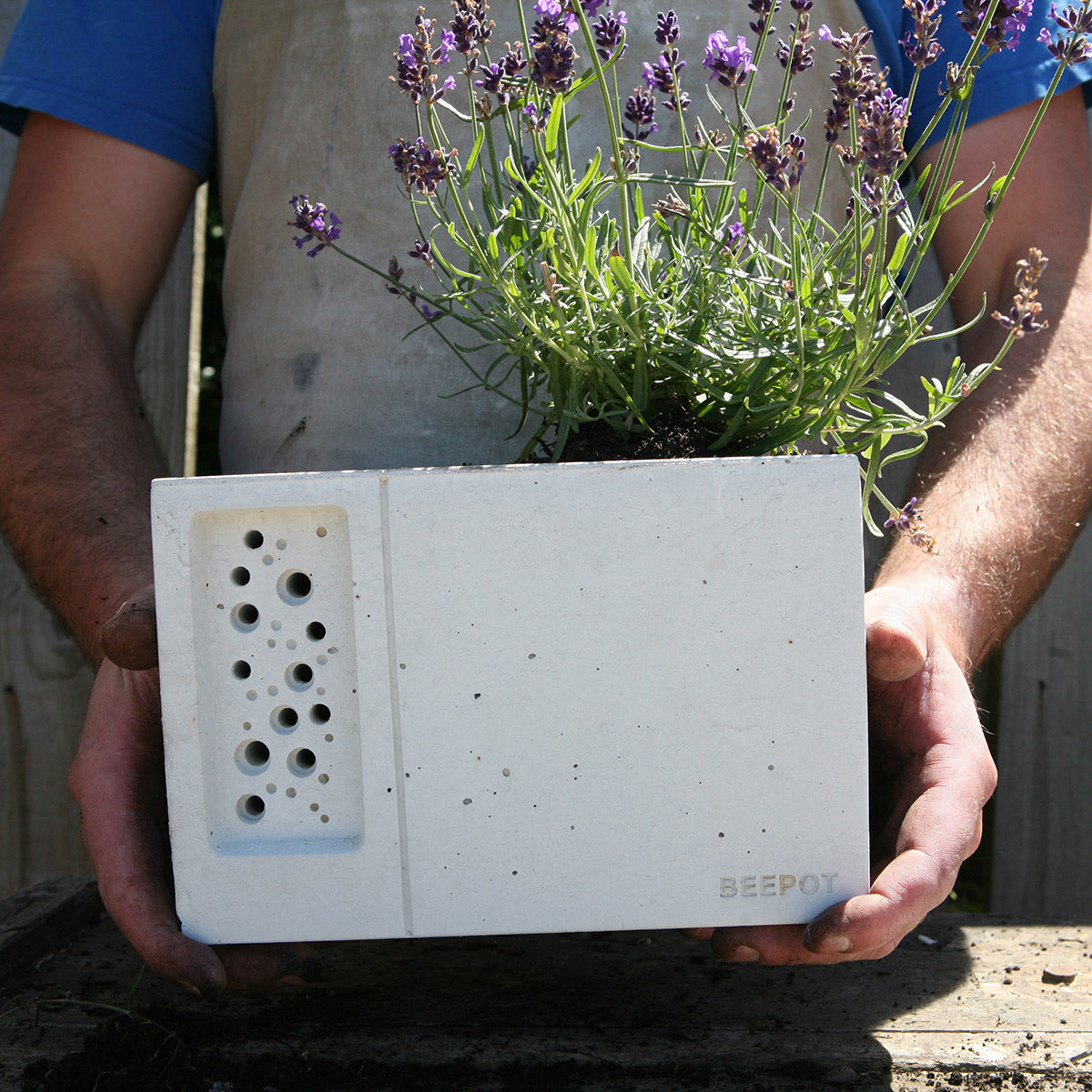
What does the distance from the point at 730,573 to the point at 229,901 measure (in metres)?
0.46

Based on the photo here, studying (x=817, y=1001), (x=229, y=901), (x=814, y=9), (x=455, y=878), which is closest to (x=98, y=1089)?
(x=229, y=901)

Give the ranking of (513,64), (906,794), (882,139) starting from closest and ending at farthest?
1. (882,139)
2. (513,64)
3. (906,794)

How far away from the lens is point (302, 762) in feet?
2.62

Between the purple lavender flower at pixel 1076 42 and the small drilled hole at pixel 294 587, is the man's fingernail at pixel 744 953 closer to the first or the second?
the small drilled hole at pixel 294 587

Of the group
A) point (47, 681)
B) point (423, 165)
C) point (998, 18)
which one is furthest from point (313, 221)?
point (47, 681)

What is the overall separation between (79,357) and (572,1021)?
101 centimetres

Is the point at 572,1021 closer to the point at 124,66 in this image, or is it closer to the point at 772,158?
the point at 772,158

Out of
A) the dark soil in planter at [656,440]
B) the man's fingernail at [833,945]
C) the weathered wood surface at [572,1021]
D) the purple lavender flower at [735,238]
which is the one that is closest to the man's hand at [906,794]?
the man's fingernail at [833,945]

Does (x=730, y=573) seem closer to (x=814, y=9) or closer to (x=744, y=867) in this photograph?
(x=744, y=867)

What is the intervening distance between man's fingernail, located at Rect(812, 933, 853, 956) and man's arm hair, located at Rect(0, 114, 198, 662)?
747 mm

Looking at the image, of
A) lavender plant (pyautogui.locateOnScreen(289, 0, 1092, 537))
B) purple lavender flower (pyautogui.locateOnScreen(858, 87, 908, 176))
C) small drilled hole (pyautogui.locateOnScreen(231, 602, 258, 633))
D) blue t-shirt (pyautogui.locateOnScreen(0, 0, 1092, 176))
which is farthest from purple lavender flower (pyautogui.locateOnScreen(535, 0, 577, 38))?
blue t-shirt (pyautogui.locateOnScreen(0, 0, 1092, 176))

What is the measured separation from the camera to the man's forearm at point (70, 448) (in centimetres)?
117

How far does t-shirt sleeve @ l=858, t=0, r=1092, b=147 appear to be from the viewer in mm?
1228

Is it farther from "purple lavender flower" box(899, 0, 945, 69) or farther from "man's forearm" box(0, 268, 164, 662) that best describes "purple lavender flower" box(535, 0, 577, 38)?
"man's forearm" box(0, 268, 164, 662)
